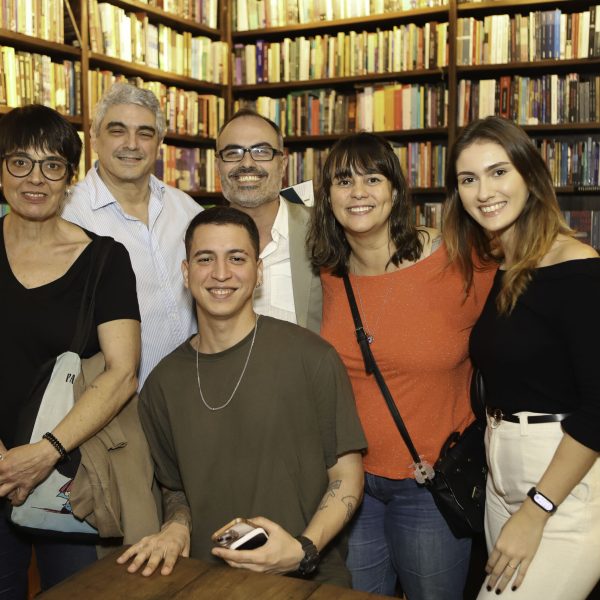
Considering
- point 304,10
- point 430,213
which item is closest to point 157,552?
point 430,213

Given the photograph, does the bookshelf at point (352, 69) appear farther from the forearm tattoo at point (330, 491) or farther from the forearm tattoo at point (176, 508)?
the forearm tattoo at point (330, 491)

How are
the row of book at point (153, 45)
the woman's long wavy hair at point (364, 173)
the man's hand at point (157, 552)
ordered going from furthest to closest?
the row of book at point (153, 45) → the woman's long wavy hair at point (364, 173) → the man's hand at point (157, 552)

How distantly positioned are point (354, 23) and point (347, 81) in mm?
377

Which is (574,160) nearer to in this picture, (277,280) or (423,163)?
(423,163)

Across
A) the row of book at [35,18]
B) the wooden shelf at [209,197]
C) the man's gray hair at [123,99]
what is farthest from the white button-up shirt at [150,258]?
the wooden shelf at [209,197]

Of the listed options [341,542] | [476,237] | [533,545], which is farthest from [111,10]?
[533,545]

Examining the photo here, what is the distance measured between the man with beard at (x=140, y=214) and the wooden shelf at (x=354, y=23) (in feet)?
8.69

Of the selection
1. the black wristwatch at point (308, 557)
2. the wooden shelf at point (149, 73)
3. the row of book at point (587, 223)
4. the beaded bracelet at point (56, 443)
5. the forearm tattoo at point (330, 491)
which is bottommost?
the black wristwatch at point (308, 557)

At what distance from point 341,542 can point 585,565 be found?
60cm

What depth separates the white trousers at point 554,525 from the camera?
1588 mm

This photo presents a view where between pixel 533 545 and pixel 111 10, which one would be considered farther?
pixel 111 10

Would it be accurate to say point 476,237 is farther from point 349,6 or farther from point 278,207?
point 349,6

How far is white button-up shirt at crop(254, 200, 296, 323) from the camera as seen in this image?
7.75ft

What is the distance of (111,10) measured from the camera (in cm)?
420
